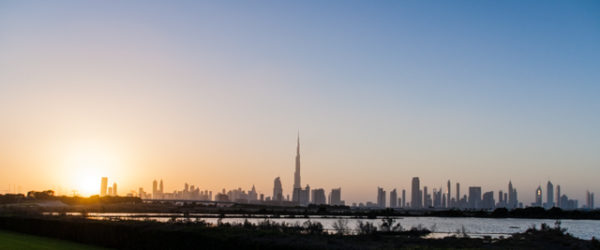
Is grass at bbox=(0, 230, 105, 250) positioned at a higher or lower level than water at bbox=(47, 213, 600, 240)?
higher

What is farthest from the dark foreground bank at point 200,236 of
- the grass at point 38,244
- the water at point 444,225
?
the water at point 444,225

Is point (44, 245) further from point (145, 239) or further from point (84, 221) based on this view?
→ point (145, 239)

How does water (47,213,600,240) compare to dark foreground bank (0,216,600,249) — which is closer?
dark foreground bank (0,216,600,249)

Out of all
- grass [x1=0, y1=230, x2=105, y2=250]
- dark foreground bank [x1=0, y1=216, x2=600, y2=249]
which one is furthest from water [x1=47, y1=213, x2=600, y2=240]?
grass [x1=0, y1=230, x2=105, y2=250]

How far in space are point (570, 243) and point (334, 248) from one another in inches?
913

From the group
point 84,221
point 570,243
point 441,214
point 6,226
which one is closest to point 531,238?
point 570,243

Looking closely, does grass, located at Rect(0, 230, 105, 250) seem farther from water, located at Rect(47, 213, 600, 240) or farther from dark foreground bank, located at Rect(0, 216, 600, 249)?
water, located at Rect(47, 213, 600, 240)

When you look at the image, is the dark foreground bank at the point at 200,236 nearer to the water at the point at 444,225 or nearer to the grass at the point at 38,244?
the grass at the point at 38,244

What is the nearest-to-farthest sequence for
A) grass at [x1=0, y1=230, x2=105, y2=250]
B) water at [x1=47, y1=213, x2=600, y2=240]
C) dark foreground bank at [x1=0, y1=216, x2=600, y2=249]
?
dark foreground bank at [x1=0, y1=216, x2=600, y2=249] < grass at [x1=0, y1=230, x2=105, y2=250] < water at [x1=47, y1=213, x2=600, y2=240]

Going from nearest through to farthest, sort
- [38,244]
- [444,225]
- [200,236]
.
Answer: [200,236] < [38,244] < [444,225]

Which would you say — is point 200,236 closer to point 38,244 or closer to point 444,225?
point 38,244

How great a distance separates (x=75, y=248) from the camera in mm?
25797

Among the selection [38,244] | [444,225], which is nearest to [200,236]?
[38,244]

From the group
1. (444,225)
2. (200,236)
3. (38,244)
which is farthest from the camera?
(444,225)
